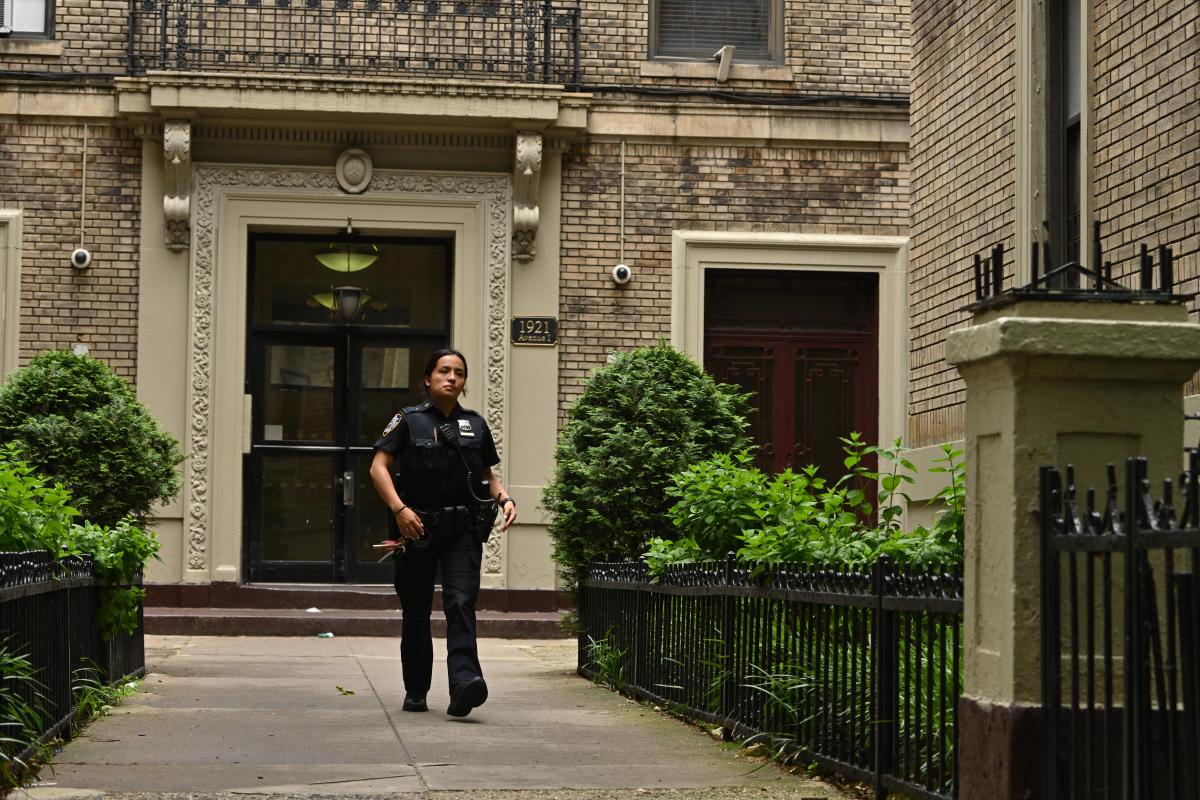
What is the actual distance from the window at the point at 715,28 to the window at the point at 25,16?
593 cm

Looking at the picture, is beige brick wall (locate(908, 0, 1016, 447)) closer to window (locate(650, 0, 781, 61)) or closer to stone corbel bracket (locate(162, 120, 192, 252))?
window (locate(650, 0, 781, 61))

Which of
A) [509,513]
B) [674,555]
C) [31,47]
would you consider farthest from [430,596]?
[31,47]

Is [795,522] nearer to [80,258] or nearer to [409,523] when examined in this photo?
[409,523]

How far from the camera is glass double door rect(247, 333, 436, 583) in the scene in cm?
1756

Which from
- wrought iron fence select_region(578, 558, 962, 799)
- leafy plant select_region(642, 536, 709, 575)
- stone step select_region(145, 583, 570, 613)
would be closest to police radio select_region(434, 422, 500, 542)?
wrought iron fence select_region(578, 558, 962, 799)

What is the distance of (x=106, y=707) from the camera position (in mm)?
8773

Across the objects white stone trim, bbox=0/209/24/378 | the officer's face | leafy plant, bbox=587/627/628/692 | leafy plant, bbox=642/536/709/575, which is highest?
white stone trim, bbox=0/209/24/378

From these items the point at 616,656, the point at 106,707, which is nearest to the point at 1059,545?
the point at 106,707

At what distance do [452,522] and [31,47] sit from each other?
1026 cm

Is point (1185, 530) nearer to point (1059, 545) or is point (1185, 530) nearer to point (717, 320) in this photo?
point (1059, 545)

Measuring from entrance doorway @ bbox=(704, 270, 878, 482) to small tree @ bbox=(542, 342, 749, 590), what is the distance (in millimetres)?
5257

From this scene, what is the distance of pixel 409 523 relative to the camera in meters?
8.55

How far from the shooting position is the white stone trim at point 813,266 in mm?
17656

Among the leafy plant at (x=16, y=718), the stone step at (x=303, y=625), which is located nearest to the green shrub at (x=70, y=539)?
the leafy plant at (x=16, y=718)
